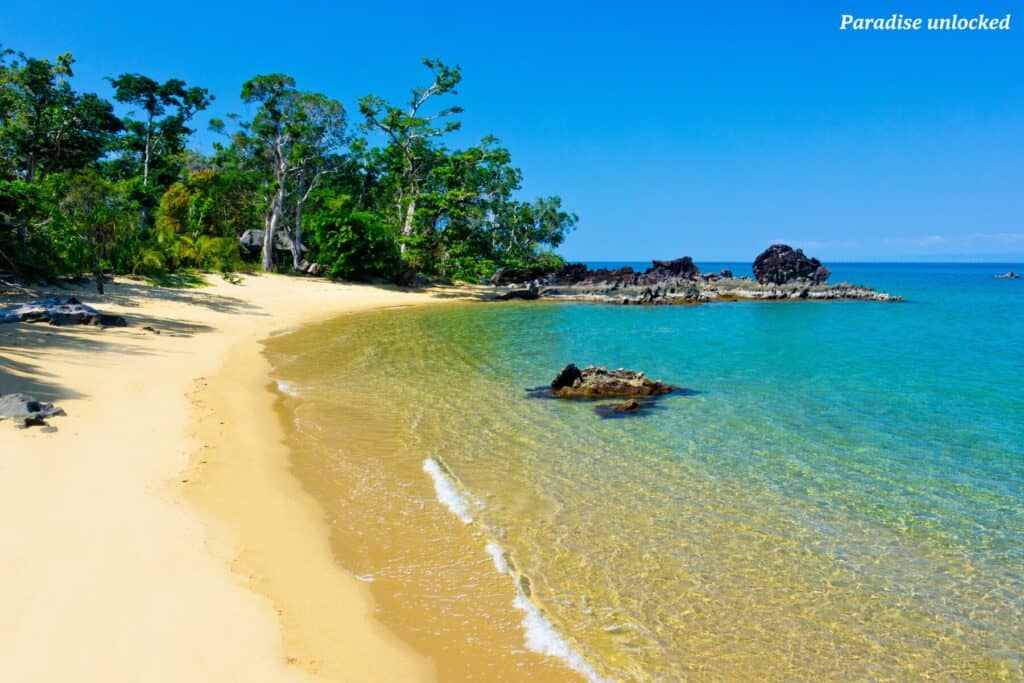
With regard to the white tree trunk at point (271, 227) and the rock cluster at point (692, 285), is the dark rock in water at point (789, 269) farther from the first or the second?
the white tree trunk at point (271, 227)

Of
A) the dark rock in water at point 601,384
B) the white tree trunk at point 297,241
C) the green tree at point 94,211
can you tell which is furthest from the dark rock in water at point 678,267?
the dark rock in water at point 601,384

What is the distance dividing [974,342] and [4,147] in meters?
44.8

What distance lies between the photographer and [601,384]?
51.5 feet

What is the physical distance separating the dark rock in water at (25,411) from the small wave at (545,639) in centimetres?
769

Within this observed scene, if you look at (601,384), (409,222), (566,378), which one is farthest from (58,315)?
(409,222)

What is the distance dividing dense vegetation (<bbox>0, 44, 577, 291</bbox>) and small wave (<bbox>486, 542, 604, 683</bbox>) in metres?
26.1

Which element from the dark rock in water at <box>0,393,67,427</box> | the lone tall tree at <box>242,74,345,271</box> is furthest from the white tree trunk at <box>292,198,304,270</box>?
the dark rock in water at <box>0,393,67,427</box>

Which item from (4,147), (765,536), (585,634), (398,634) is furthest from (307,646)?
(4,147)

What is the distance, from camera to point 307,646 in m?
4.84

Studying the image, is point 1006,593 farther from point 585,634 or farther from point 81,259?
point 81,259

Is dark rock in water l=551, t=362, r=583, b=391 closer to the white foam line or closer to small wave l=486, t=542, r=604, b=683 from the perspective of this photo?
the white foam line

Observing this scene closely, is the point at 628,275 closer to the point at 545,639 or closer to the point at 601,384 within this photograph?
the point at 601,384

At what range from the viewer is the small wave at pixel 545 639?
4910 millimetres

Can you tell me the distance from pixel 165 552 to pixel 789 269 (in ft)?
256
